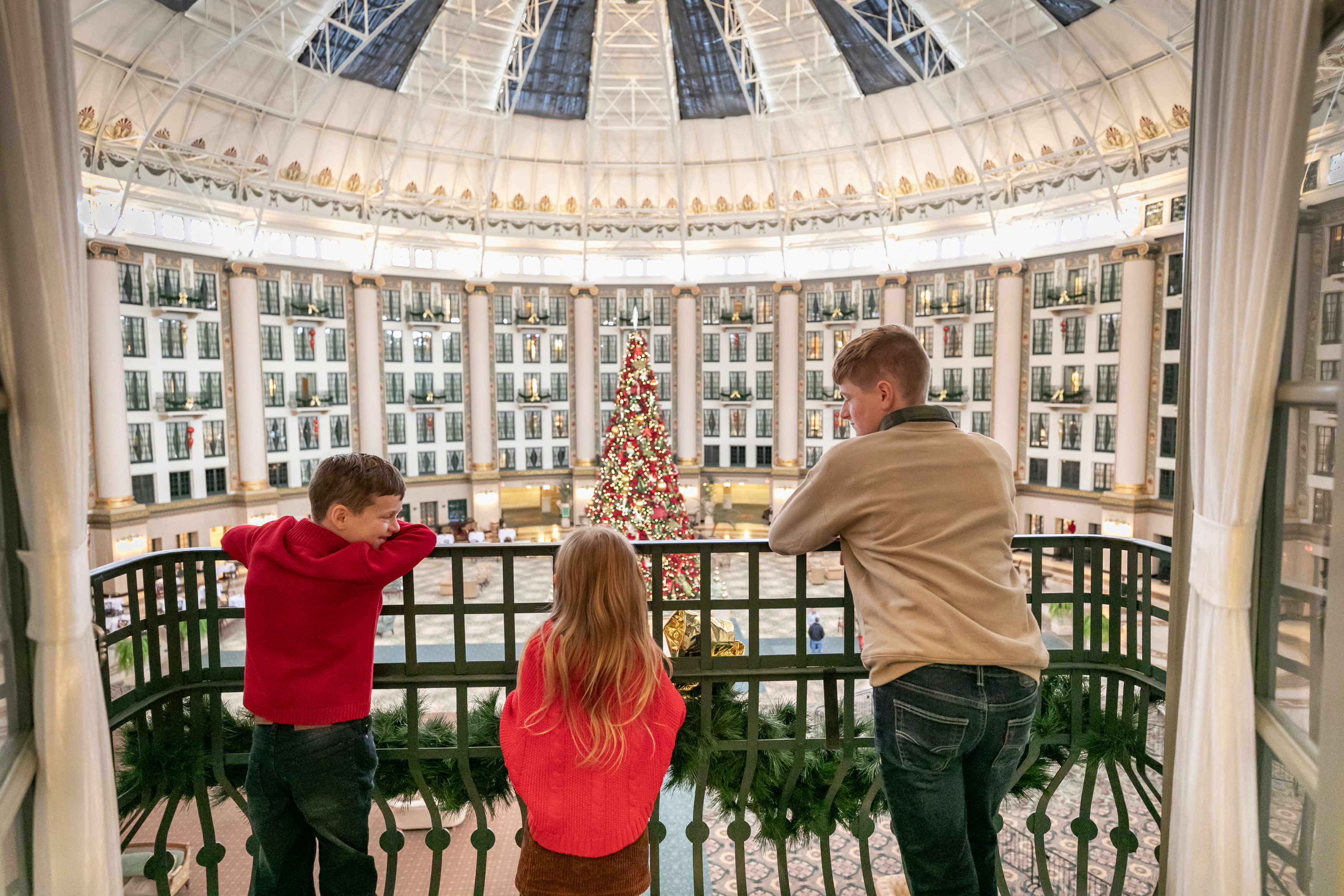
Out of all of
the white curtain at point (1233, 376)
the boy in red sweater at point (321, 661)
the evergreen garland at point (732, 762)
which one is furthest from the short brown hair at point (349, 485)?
the white curtain at point (1233, 376)

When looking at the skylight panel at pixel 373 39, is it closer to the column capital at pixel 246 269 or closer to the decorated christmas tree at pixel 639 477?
the column capital at pixel 246 269

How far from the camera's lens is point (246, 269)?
21.3 m

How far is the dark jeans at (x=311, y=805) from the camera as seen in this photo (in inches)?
91.3

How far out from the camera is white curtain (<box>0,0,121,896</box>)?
1760 millimetres

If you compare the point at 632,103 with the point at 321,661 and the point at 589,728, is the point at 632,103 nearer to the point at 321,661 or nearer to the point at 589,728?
the point at 321,661

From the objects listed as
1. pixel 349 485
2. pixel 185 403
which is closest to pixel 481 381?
pixel 185 403

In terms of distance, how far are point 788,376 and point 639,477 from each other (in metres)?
16.3

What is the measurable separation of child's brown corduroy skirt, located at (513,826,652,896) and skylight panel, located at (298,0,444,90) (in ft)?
65.4

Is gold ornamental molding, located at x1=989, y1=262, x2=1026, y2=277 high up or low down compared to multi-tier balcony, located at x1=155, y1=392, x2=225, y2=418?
up

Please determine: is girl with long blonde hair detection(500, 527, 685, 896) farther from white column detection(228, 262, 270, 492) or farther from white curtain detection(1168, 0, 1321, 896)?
white column detection(228, 262, 270, 492)

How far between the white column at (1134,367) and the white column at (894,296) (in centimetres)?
627

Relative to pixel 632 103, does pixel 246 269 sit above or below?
below

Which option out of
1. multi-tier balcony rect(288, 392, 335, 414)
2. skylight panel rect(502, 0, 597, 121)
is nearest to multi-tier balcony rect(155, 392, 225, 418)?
multi-tier balcony rect(288, 392, 335, 414)

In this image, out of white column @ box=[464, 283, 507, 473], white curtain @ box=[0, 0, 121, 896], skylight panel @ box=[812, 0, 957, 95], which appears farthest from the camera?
white column @ box=[464, 283, 507, 473]
